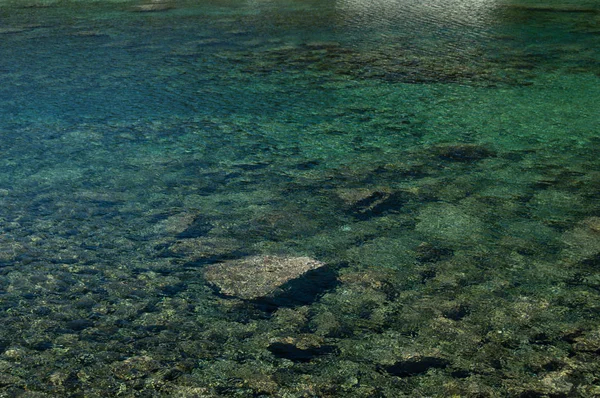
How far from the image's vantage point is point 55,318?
7.46 ft

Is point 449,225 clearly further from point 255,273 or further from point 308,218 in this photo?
point 255,273

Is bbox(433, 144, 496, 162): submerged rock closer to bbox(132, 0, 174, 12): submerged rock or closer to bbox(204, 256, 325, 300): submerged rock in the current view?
bbox(204, 256, 325, 300): submerged rock

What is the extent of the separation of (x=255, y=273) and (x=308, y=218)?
1.85ft

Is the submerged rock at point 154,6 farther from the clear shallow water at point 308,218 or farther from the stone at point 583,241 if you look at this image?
the stone at point 583,241

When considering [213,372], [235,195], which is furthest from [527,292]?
[235,195]

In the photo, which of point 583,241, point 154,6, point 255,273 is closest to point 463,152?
point 583,241

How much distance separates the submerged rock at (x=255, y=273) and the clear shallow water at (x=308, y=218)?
0.05 metres

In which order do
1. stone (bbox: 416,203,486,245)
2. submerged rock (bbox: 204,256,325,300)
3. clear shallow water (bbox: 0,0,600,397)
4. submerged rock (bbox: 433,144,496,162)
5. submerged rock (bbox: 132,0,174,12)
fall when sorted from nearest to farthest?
clear shallow water (bbox: 0,0,600,397) → submerged rock (bbox: 204,256,325,300) → stone (bbox: 416,203,486,245) → submerged rock (bbox: 433,144,496,162) → submerged rock (bbox: 132,0,174,12)

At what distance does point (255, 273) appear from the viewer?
2.55 metres

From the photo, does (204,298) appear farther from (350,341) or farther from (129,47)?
(129,47)

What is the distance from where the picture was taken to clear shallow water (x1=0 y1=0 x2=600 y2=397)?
2025mm

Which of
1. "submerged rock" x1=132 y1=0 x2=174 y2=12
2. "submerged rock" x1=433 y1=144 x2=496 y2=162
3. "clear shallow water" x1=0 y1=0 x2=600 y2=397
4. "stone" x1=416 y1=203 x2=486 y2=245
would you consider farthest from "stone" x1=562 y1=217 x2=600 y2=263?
"submerged rock" x1=132 y1=0 x2=174 y2=12

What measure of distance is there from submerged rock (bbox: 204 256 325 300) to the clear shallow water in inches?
2.1

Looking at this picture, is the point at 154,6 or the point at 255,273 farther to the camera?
the point at 154,6
